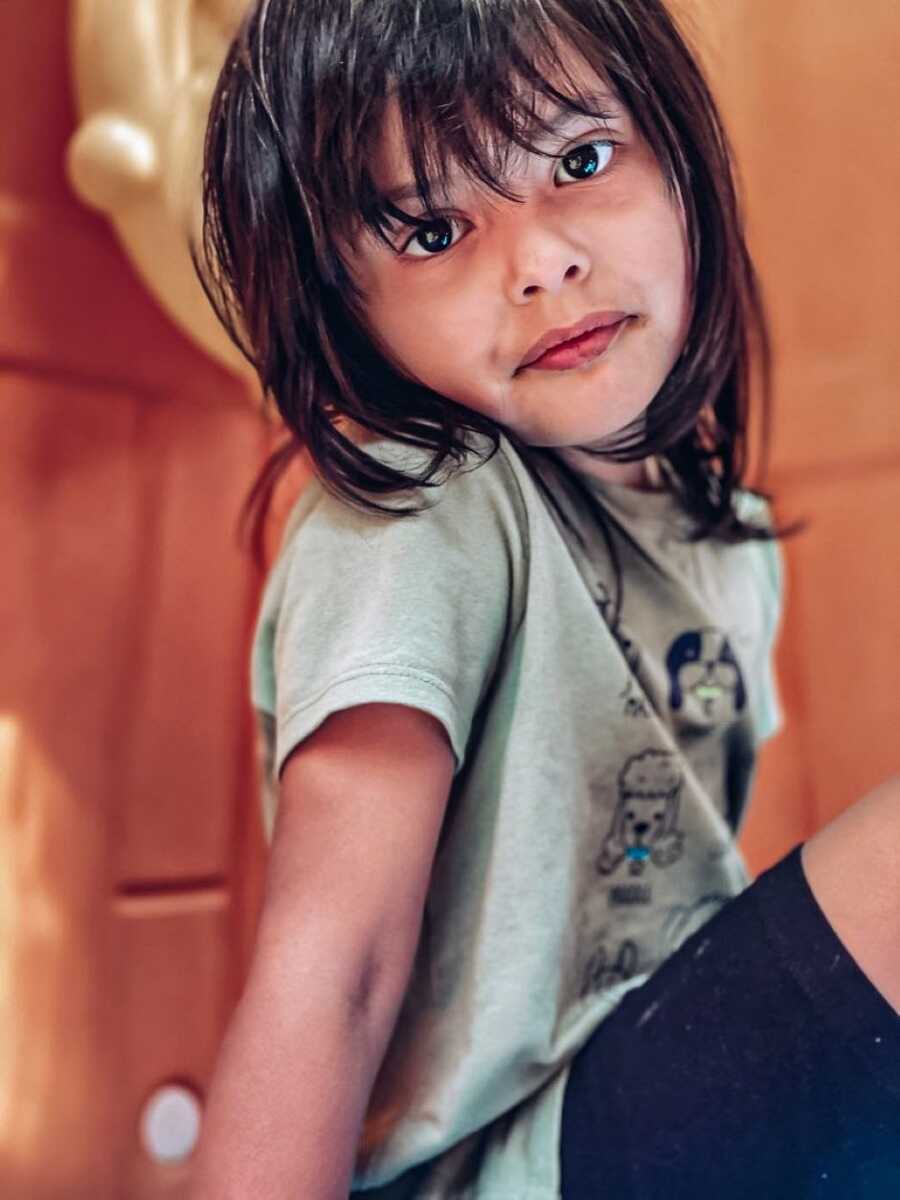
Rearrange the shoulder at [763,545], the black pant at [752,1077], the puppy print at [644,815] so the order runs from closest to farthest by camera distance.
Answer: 1. the black pant at [752,1077]
2. the puppy print at [644,815]
3. the shoulder at [763,545]

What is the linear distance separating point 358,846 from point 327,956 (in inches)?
1.4

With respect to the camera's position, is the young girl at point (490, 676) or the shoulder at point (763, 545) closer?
the young girl at point (490, 676)

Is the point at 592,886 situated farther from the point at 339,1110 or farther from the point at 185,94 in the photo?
the point at 185,94

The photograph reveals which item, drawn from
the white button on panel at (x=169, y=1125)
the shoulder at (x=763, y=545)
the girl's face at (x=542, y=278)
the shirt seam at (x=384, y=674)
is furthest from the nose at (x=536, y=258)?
the white button on panel at (x=169, y=1125)

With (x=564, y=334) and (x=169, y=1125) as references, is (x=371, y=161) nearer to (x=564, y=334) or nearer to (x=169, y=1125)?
(x=564, y=334)

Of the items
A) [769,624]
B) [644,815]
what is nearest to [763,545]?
[769,624]

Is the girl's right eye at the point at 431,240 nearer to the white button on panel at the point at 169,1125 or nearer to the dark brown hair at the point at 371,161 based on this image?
the dark brown hair at the point at 371,161

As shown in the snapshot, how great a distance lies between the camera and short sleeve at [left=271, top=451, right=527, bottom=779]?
40cm

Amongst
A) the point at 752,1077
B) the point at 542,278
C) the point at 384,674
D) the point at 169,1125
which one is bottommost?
the point at 169,1125

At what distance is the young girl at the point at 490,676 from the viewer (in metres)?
0.38

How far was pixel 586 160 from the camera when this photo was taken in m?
0.41

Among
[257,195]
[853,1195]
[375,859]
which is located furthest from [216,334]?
[853,1195]

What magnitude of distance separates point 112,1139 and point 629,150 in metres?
0.51

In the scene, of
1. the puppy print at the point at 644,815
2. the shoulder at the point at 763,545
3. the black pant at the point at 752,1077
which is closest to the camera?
the black pant at the point at 752,1077
